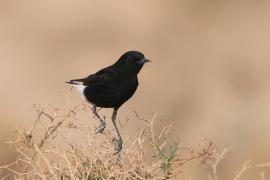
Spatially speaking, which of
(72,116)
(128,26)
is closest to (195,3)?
(128,26)

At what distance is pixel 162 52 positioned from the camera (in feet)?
76.2

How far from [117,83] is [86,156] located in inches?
89.0

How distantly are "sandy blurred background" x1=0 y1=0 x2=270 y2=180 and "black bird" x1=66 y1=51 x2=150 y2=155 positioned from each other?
36.7 feet

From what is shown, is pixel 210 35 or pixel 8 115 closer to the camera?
pixel 8 115

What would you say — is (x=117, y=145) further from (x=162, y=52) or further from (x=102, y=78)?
(x=162, y=52)

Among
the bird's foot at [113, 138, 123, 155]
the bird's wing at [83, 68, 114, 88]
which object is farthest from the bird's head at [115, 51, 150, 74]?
the bird's foot at [113, 138, 123, 155]

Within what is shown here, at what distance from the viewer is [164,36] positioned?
78.3ft

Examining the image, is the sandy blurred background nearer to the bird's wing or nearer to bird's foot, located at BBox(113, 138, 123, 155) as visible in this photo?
the bird's wing

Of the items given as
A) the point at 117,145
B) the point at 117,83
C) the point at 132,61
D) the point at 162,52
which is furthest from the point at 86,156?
the point at 162,52

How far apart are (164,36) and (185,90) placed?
2173 mm

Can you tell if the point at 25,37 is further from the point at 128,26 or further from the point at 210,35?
the point at 210,35

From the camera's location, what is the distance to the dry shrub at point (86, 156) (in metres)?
4.55

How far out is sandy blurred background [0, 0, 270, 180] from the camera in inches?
788

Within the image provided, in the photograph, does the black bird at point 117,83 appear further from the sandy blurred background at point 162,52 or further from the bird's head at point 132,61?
the sandy blurred background at point 162,52
